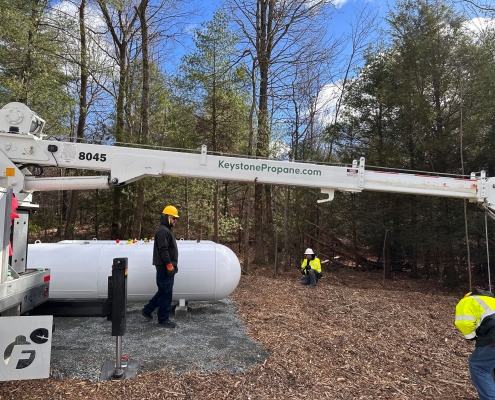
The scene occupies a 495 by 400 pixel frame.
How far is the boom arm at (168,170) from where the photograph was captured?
5711 millimetres

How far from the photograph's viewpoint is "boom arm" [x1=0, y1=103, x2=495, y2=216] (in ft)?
18.7

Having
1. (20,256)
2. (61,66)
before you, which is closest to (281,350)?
(20,256)

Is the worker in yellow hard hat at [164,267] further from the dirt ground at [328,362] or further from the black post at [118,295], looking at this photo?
the black post at [118,295]

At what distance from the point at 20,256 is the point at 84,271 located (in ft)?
9.18

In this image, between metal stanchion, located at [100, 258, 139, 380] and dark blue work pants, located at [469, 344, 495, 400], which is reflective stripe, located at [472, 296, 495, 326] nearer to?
dark blue work pants, located at [469, 344, 495, 400]

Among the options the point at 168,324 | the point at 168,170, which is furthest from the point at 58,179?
the point at 168,324

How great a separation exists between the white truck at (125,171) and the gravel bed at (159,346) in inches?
41.0

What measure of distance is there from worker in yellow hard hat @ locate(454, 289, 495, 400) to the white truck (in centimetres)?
307

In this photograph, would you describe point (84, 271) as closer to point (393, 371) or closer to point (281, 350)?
point (281, 350)

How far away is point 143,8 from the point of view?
1570cm

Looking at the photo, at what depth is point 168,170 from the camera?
6465 millimetres

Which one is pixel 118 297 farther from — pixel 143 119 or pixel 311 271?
pixel 143 119

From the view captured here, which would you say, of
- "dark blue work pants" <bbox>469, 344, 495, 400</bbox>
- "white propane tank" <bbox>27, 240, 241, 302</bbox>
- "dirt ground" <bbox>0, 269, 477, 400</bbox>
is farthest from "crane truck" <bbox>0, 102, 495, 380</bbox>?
"dark blue work pants" <bbox>469, 344, 495, 400</bbox>

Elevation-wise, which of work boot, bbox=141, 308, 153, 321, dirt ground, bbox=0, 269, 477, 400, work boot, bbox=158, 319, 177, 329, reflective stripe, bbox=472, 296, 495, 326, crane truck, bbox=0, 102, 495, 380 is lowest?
dirt ground, bbox=0, 269, 477, 400
